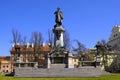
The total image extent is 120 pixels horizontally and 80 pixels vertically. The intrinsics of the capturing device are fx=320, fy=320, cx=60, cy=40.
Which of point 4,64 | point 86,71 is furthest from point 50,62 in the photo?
point 4,64

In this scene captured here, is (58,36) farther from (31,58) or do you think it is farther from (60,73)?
(31,58)

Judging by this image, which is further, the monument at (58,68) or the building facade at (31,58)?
the building facade at (31,58)

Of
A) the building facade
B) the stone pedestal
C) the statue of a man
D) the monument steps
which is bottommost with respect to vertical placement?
the monument steps

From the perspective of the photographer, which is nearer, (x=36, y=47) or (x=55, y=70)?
(x=55, y=70)

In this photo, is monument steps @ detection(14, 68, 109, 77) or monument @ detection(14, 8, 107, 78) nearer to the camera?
monument steps @ detection(14, 68, 109, 77)

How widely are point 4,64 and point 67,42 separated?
78910mm

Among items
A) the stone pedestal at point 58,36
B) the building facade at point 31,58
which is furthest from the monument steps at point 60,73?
the stone pedestal at point 58,36

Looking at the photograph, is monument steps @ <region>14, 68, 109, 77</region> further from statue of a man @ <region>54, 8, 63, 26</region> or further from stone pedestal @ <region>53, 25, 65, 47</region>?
statue of a man @ <region>54, 8, 63, 26</region>

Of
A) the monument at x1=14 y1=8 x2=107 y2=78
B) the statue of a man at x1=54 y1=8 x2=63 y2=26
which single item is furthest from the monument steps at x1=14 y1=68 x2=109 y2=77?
the statue of a man at x1=54 y1=8 x2=63 y2=26

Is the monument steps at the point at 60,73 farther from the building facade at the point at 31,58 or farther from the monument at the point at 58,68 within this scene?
the building facade at the point at 31,58

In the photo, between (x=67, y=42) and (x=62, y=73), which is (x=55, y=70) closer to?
(x=62, y=73)

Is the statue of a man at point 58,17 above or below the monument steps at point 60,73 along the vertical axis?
above

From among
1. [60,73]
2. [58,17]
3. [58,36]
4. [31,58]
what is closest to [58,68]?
[60,73]

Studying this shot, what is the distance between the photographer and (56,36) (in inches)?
1847
